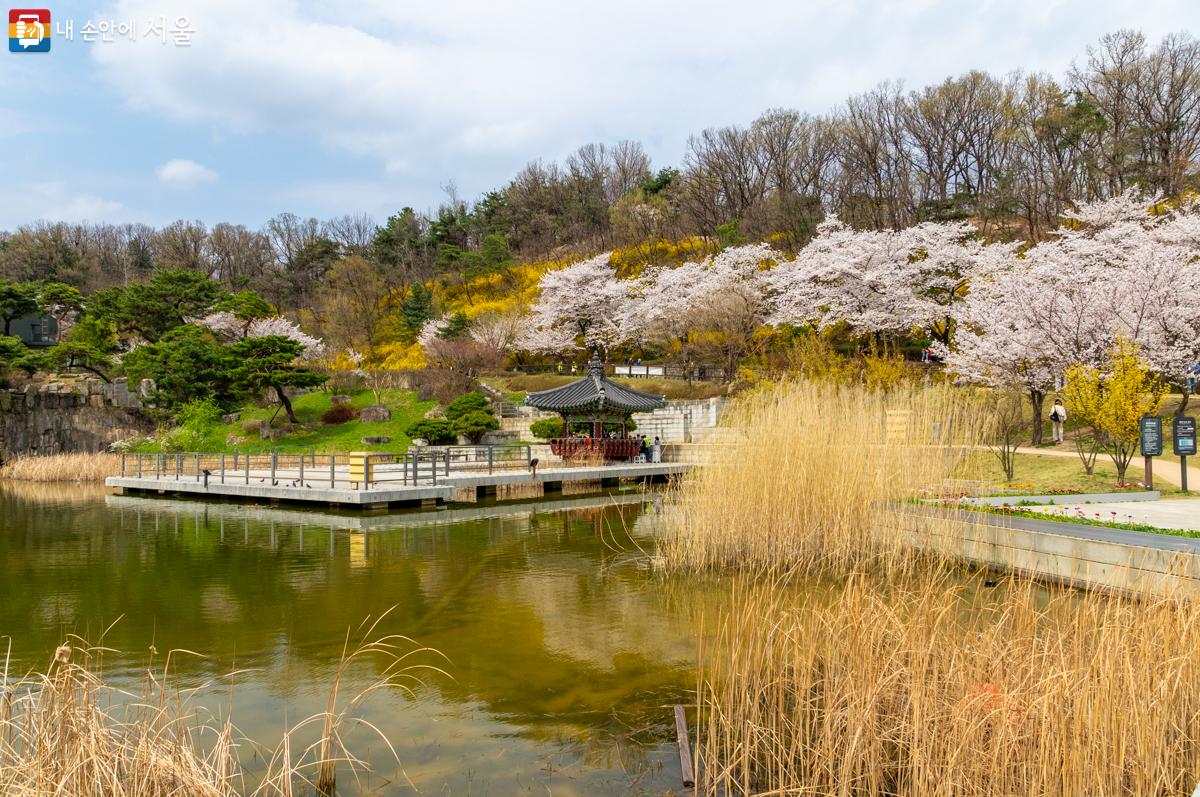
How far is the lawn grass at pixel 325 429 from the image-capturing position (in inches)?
982

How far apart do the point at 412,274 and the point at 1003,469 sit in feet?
122

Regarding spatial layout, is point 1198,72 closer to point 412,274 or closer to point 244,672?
point 244,672

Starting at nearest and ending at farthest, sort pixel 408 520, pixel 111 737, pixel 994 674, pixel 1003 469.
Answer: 1. pixel 111 737
2. pixel 994 674
3. pixel 408 520
4. pixel 1003 469

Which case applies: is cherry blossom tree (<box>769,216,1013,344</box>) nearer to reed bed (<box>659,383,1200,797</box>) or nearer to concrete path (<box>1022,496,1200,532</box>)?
concrete path (<box>1022,496,1200,532</box>)

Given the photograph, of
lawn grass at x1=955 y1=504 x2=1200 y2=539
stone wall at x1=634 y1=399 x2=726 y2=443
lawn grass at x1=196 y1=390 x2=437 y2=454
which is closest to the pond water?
lawn grass at x1=955 y1=504 x2=1200 y2=539

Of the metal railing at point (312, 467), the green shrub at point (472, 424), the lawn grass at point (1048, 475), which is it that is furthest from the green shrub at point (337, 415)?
the lawn grass at point (1048, 475)

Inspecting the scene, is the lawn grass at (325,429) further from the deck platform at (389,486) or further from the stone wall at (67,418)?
the deck platform at (389,486)

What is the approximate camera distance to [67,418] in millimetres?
26234

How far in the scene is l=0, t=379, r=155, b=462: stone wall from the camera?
83.8 ft

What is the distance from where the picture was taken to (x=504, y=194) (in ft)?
161

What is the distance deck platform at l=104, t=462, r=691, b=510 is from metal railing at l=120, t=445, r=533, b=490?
7 centimetres

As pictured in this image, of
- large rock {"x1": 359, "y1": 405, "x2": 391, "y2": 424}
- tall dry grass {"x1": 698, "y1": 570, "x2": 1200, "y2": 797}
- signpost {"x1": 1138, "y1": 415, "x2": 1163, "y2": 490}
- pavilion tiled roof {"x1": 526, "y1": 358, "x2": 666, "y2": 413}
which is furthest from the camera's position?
large rock {"x1": 359, "y1": 405, "x2": 391, "y2": 424}

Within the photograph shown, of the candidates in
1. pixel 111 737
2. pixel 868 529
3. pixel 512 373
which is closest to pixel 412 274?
pixel 512 373

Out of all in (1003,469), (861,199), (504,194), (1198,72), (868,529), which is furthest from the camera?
(504,194)
